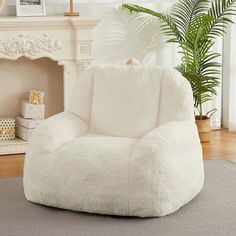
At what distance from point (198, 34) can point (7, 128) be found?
5.93 feet

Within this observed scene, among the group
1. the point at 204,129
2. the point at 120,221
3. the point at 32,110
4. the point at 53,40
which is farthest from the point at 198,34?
the point at 120,221

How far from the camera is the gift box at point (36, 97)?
497 centimetres

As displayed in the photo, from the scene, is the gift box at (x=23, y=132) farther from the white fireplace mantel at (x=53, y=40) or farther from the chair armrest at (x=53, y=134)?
the chair armrest at (x=53, y=134)

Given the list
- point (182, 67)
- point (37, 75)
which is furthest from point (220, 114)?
point (37, 75)

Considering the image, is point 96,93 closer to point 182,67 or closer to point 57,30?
point 57,30

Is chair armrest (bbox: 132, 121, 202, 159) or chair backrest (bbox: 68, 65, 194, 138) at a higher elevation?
chair backrest (bbox: 68, 65, 194, 138)

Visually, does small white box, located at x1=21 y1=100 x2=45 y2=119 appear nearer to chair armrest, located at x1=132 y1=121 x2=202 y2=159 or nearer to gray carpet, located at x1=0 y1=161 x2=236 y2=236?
gray carpet, located at x1=0 y1=161 x2=236 y2=236

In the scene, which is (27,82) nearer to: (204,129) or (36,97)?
(36,97)

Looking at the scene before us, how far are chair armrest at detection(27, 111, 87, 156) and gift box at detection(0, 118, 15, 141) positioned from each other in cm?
143

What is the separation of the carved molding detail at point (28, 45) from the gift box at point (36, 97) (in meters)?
0.33

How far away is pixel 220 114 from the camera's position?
5.86 m

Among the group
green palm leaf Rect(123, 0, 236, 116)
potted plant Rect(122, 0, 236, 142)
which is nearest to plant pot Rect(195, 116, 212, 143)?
potted plant Rect(122, 0, 236, 142)

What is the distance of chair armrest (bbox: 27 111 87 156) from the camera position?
3.39 meters

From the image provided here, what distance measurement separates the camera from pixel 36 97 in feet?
16.3
